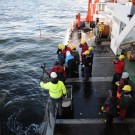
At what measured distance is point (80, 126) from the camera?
348 inches

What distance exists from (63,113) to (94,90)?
2781mm

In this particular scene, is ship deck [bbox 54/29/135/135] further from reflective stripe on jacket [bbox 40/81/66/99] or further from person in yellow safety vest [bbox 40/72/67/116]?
reflective stripe on jacket [bbox 40/81/66/99]

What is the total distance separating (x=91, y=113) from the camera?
968 cm

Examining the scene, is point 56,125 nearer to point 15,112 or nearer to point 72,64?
point 72,64

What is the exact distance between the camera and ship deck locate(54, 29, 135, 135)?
8.61 meters

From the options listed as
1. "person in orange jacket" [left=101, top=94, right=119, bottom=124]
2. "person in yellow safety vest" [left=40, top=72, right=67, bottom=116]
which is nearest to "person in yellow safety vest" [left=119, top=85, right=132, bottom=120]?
"person in orange jacket" [left=101, top=94, right=119, bottom=124]

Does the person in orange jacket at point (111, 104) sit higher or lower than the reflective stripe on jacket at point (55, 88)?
lower

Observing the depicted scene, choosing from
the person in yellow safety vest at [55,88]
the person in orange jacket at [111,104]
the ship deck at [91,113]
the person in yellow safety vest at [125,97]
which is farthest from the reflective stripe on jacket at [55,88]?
the person in yellow safety vest at [125,97]

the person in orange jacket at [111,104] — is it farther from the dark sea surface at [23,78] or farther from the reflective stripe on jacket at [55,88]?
the dark sea surface at [23,78]

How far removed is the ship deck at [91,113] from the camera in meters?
8.61

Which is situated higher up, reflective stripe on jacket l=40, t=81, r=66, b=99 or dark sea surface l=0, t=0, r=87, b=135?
reflective stripe on jacket l=40, t=81, r=66, b=99

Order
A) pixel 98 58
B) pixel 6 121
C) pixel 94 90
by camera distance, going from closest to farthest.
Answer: pixel 94 90 → pixel 6 121 → pixel 98 58

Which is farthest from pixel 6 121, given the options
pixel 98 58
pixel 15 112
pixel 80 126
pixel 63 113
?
pixel 98 58

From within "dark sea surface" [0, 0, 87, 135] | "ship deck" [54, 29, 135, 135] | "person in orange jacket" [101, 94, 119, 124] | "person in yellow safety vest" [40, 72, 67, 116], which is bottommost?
"dark sea surface" [0, 0, 87, 135]
